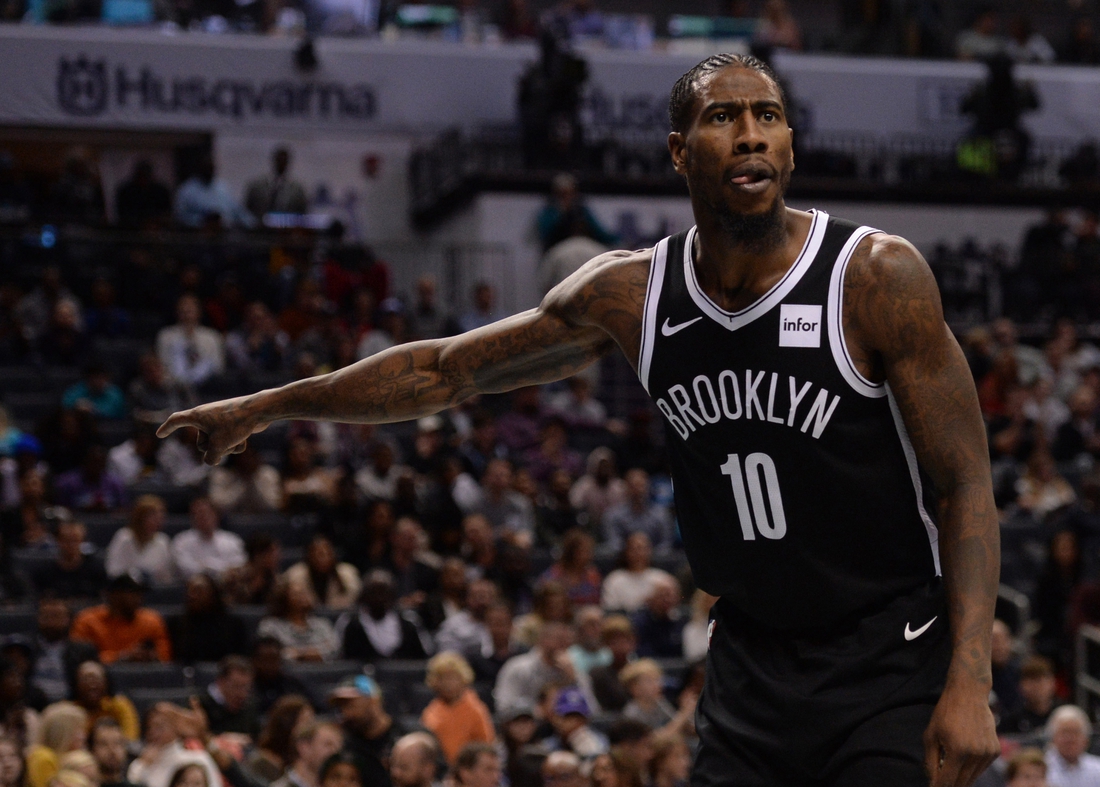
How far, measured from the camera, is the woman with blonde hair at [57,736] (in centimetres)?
816

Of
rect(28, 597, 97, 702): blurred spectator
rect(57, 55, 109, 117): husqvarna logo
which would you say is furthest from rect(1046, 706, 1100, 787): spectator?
rect(57, 55, 109, 117): husqvarna logo

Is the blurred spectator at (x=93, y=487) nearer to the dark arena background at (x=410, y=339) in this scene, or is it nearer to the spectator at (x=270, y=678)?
the dark arena background at (x=410, y=339)

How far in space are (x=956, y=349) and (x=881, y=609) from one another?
0.55 meters

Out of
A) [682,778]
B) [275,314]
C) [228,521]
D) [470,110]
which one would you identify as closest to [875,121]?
[470,110]

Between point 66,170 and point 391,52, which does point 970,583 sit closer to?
point 66,170

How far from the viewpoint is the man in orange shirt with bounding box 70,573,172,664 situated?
32.7ft

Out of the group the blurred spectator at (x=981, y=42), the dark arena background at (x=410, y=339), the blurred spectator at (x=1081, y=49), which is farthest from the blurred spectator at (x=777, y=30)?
the blurred spectator at (x=1081, y=49)

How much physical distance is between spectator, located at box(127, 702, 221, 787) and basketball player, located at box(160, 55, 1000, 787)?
17.0 feet

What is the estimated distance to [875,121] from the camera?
2075 centimetres

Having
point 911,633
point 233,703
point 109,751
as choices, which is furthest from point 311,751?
point 911,633

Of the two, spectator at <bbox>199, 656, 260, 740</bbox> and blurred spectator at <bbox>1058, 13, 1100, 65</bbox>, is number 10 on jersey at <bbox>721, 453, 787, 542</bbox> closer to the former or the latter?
spectator at <bbox>199, 656, 260, 740</bbox>

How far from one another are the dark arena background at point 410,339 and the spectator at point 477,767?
0.02 meters

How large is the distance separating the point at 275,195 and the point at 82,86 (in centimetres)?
266

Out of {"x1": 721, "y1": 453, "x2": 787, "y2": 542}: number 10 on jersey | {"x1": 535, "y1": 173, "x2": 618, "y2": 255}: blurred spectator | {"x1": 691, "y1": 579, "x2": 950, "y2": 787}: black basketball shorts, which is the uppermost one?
{"x1": 721, "y1": 453, "x2": 787, "y2": 542}: number 10 on jersey
